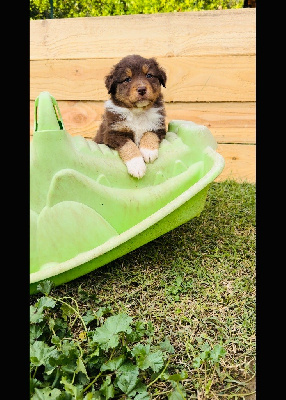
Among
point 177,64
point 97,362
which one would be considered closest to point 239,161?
point 177,64

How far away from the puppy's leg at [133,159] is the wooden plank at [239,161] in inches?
66.9

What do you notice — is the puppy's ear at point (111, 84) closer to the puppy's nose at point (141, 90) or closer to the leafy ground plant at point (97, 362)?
the puppy's nose at point (141, 90)

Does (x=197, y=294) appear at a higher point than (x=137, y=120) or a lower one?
lower

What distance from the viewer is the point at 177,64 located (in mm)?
3527

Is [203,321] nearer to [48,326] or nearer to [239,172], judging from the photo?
[48,326]

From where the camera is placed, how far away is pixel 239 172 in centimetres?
367

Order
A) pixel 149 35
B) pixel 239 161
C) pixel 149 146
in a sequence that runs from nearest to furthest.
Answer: pixel 149 146, pixel 149 35, pixel 239 161

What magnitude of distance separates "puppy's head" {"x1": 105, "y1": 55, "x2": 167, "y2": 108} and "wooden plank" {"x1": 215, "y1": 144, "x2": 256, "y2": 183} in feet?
5.14

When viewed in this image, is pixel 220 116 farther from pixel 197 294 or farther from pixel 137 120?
pixel 197 294

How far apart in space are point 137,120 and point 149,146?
0.20m

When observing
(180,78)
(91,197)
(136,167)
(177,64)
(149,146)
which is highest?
(177,64)

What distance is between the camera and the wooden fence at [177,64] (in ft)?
11.3

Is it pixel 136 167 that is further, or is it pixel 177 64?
pixel 177 64

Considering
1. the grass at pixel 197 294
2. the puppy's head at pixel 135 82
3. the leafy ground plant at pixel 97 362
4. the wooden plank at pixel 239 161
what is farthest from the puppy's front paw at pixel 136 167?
the wooden plank at pixel 239 161
